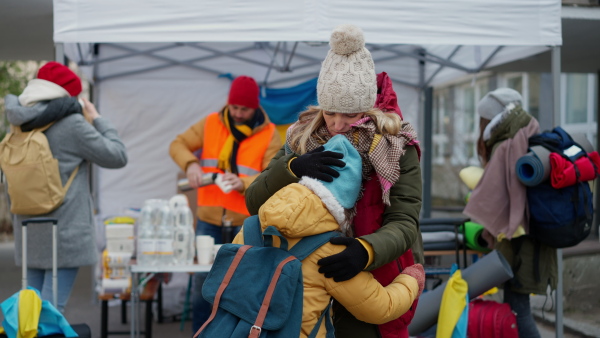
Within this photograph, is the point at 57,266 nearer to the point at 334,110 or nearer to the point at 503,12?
the point at 334,110

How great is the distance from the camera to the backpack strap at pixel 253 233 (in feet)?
6.89

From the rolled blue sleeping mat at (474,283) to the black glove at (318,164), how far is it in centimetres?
255

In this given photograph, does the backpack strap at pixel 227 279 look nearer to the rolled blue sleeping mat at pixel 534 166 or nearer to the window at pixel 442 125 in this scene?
the rolled blue sleeping mat at pixel 534 166

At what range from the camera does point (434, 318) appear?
453 cm

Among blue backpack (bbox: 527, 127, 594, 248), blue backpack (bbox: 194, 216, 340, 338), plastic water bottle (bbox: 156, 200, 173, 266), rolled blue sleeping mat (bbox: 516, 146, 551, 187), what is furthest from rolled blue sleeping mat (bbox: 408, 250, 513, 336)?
blue backpack (bbox: 194, 216, 340, 338)

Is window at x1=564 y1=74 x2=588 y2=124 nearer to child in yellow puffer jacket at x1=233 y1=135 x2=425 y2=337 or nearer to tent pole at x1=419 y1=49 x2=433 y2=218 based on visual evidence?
tent pole at x1=419 y1=49 x2=433 y2=218

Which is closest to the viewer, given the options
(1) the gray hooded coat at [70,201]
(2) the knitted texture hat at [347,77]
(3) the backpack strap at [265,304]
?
(3) the backpack strap at [265,304]

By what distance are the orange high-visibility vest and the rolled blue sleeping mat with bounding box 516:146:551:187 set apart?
1.73 meters

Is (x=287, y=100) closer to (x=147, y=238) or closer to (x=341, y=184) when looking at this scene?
(x=147, y=238)

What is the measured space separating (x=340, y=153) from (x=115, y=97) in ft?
15.6

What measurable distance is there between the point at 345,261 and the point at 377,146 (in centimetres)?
38

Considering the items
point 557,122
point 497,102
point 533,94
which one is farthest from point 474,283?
point 533,94

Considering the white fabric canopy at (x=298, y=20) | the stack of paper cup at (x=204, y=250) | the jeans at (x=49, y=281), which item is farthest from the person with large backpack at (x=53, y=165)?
the stack of paper cup at (x=204, y=250)

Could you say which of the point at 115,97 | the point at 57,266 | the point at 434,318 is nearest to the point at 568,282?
the point at 434,318
